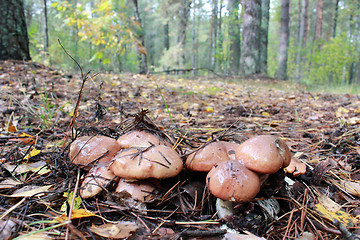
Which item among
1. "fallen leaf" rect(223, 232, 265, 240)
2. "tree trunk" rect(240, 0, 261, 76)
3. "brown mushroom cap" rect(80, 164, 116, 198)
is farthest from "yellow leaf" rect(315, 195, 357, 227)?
"tree trunk" rect(240, 0, 261, 76)

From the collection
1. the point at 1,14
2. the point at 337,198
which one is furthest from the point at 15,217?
the point at 1,14

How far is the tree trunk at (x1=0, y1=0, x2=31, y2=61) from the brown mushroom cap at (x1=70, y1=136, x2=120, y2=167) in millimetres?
4536

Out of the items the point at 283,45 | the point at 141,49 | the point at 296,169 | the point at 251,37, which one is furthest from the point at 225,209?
the point at 283,45

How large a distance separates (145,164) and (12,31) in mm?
5573

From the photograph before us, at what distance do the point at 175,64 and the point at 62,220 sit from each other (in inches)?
592

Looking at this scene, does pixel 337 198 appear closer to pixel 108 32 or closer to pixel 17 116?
pixel 17 116

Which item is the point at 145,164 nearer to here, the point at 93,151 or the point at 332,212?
the point at 93,151

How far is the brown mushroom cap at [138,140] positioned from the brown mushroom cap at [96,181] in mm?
178

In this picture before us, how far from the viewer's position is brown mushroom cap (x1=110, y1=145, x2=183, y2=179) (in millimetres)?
1088

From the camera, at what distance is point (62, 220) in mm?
975

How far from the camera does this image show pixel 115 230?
98 cm

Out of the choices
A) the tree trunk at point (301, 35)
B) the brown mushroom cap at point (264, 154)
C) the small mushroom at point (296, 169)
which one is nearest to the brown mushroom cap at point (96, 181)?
the brown mushroom cap at point (264, 154)

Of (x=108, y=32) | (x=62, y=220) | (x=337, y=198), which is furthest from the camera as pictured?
(x=108, y=32)

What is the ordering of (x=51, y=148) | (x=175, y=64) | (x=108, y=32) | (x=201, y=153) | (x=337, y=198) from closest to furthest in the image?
(x=201, y=153)
(x=337, y=198)
(x=51, y=148)
(x=108, y=32)
(x=175, y=64)
